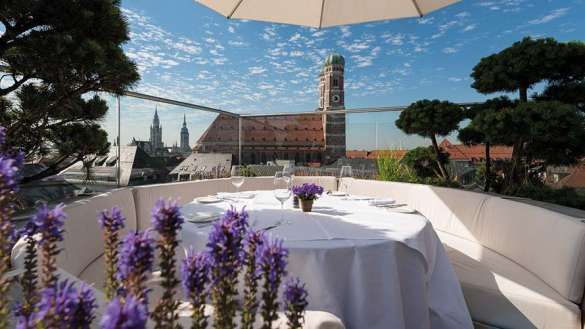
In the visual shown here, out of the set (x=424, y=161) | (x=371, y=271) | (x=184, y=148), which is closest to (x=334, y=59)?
(x=184, y=148)

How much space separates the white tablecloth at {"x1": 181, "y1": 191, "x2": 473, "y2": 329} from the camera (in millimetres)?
1330

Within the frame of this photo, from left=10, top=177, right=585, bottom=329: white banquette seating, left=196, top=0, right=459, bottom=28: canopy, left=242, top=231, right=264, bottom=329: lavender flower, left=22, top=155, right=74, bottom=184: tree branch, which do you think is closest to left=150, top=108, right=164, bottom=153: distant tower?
left=10, top=177, right=585, bottom=329: white banquette seating

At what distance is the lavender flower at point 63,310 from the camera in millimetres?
322

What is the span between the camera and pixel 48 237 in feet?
1.45

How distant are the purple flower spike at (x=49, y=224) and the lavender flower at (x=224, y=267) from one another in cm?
23

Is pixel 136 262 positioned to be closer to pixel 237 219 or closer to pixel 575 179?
pixel 237 219

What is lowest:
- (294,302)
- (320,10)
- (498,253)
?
(498,253)

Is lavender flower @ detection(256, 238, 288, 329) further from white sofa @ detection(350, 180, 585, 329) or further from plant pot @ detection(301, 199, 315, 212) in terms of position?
white sofa @ detection(350, 180, 585, 329)

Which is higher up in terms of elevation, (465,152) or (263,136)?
(263,136)

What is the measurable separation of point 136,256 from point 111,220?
17 centimetres

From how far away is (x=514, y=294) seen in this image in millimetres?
1607

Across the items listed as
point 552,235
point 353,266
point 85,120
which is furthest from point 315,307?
point 85,120

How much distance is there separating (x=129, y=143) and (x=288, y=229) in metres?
2.88

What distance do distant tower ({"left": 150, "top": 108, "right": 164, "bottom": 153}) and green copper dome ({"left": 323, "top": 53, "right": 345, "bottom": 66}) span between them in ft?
171
